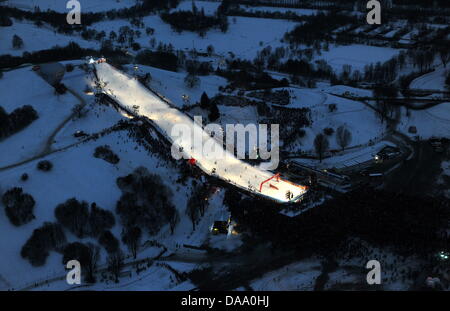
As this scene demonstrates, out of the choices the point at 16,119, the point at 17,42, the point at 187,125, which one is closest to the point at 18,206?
the point at 16,119

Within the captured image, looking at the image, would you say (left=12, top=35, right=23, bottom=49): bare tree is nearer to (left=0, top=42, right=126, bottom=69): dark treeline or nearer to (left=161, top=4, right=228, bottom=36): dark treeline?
(left=0, top=42, right=126, bottom=69): dark treeline

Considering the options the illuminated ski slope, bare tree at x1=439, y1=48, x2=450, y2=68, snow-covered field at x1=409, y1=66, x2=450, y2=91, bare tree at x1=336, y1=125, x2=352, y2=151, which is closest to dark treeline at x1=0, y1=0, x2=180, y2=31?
the illuminated ski slope

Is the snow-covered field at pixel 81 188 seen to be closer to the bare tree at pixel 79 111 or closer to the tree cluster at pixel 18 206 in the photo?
the tree cluster at pixel 18 206

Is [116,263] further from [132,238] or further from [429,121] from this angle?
[429,121]

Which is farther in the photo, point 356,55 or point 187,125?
point 356,55

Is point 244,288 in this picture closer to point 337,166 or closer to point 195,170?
point 195,170
